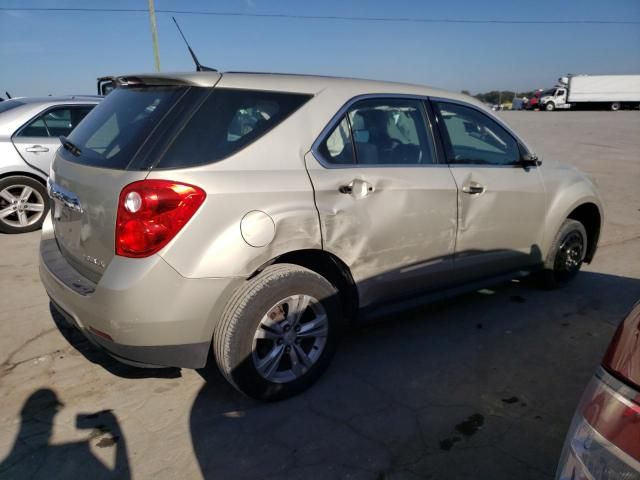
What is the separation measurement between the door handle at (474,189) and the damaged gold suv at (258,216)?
0.04 ft

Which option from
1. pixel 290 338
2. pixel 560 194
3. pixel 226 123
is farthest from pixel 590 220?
pixel 226 123

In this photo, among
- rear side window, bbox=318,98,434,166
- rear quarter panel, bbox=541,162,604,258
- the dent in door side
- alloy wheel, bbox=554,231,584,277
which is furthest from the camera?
alloy wheel, bbox=554,231,584,277

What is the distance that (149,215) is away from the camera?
2416mm

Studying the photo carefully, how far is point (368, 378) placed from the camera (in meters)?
3.23

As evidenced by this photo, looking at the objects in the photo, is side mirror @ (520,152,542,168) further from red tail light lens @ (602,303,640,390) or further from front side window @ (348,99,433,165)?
red tail light lens @ (602,303,640,390)

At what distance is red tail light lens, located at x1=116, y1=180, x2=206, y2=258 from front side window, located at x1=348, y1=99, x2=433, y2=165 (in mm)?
1154

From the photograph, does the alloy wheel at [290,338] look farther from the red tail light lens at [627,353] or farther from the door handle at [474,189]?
the red tail light lens at [627,353]

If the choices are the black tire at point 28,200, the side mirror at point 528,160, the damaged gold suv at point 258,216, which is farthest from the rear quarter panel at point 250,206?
the black tire at point 28,200

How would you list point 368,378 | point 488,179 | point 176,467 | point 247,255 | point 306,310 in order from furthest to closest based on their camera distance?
point 488,179, point 368,378, point 306,310, point 247,255, point 176,467

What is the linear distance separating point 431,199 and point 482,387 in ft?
3.91

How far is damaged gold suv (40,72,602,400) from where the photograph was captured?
2461mm

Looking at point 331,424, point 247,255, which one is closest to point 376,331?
point 331,424

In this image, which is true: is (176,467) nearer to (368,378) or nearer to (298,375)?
(298,375)

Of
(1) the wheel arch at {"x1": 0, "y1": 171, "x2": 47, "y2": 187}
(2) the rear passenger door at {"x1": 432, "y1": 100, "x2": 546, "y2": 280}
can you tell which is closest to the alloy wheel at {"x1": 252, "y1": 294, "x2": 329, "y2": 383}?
(2) the rear passenger door at {"x1": 432, "y1": 100, "x2": 546, "y2": 280}
